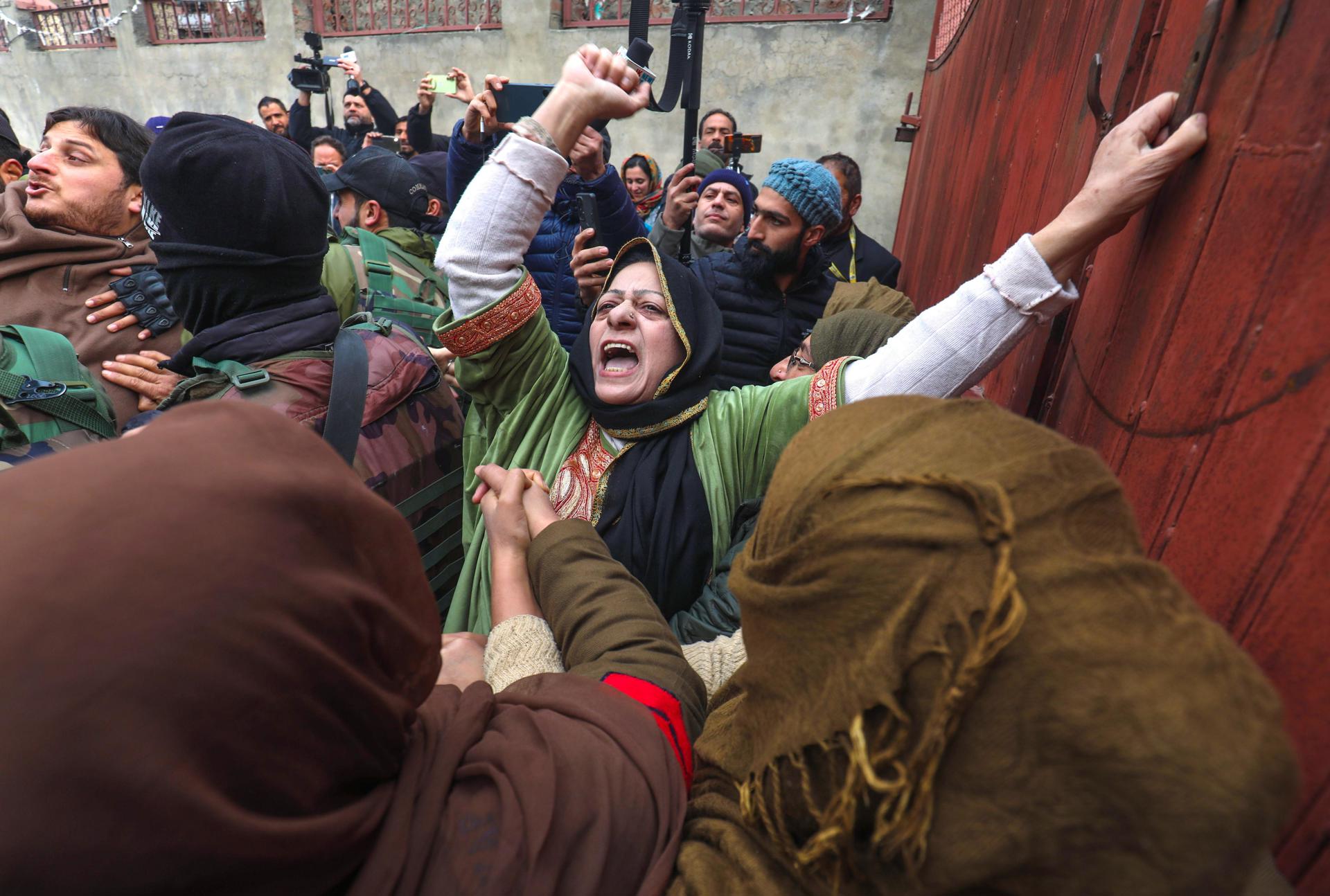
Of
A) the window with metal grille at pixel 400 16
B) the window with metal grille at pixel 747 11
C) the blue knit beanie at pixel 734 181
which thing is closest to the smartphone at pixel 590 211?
the blue knit beanie at pixel 734 181

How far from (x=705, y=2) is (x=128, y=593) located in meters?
2.72

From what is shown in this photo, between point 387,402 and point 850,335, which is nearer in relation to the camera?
point 387,402

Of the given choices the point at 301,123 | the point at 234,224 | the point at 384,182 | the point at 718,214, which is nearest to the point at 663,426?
the point at 234,224

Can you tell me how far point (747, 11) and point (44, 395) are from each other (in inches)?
347

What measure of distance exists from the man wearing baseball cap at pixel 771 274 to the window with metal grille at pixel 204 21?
12.6 meters

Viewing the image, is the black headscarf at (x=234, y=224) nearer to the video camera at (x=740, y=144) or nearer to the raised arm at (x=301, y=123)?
the video camera at (x=740, y=144)

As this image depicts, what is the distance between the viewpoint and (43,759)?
0.48 meters

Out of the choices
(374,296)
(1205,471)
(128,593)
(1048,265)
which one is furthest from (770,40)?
(128,593)

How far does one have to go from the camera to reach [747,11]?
26.7 feet

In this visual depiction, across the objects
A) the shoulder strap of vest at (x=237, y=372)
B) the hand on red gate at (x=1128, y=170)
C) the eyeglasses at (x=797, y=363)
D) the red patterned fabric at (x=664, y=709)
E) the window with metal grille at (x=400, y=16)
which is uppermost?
the window with metal grille at (x=400, y=16)

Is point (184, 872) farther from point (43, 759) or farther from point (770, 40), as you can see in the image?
point (770, 40)

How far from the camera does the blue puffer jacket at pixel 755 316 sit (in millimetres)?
2834

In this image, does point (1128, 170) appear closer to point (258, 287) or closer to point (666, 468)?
point (666, 468)

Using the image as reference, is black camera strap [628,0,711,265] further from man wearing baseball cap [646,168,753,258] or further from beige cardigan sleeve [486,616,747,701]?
beige cardigan sleeve [486,616,747,701]
